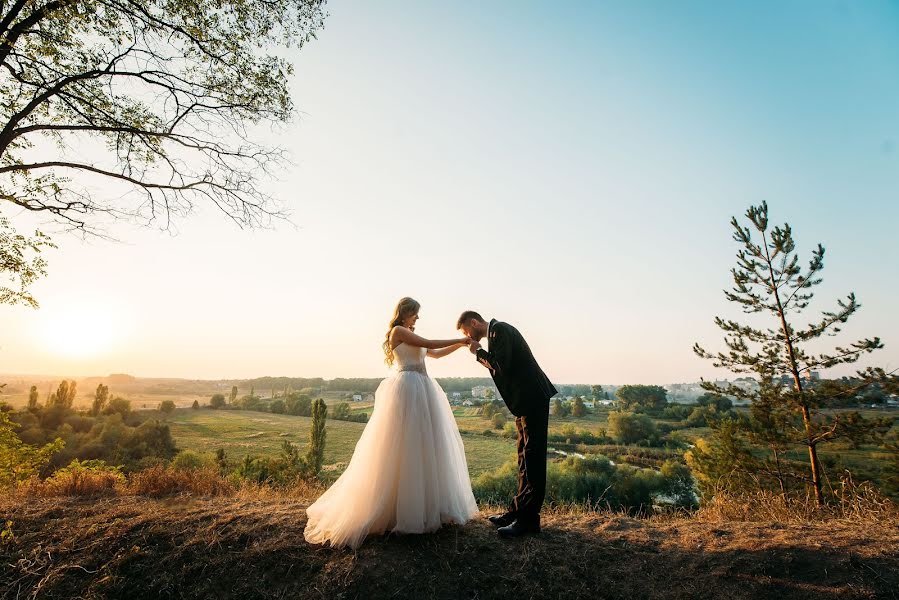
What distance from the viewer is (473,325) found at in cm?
527

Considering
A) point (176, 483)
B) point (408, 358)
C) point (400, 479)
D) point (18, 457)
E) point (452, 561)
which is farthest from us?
point (18, 457)

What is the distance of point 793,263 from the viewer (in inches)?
567

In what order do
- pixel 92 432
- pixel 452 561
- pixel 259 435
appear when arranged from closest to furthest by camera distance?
pixel 452 561 → pixel 92 432 → pixel 259 435

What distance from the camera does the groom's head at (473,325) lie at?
5266 mm

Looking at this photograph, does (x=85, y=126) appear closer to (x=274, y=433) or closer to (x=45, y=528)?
(x=45, y=528)

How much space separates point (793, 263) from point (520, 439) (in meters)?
15.5

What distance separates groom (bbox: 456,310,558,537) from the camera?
471 cm

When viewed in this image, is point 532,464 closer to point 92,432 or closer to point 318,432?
point 318,432

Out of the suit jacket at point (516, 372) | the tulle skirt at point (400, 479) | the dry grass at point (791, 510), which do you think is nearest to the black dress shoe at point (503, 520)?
the tulle skirt at point (400, 479)

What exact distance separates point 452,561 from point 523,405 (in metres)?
1.85

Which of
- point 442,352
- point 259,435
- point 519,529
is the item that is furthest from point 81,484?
point 259,435

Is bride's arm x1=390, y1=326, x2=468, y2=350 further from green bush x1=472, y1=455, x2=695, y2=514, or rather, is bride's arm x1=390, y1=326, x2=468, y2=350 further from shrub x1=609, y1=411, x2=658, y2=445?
shrub x1=609, y1=411, x2=658, y2=445

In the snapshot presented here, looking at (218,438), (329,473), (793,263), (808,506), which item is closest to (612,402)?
(329,473)

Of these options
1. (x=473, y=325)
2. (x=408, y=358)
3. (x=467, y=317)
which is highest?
(x=467, y=317)
